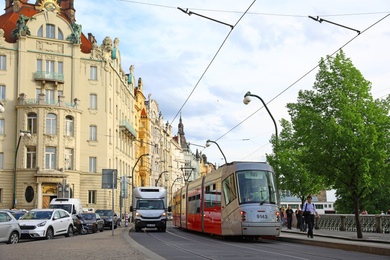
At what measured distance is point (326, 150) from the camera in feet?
91.2

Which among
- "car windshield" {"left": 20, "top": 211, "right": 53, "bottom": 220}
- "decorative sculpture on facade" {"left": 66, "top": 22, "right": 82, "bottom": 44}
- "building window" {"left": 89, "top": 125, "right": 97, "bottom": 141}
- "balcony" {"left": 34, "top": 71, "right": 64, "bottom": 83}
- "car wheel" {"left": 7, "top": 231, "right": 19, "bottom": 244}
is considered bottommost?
"car wheel" {"left": 7, "top": 231, "right": 19, "bottom": 244}

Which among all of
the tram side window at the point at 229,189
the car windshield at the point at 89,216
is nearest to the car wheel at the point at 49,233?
the tram side window at the point at 229,189

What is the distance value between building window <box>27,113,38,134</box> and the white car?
103 feet

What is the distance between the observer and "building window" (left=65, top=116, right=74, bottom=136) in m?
63.4

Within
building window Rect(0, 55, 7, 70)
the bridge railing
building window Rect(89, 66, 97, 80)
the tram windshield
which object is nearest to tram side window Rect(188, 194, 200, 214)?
the tram windshield

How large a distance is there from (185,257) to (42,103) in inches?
1918

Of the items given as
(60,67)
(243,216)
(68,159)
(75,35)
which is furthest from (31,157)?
(243,216)

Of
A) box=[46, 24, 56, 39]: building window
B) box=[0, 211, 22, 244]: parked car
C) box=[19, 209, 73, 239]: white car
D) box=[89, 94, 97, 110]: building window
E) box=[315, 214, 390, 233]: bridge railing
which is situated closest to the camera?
box=[0, 211, 22, 244]: parked car

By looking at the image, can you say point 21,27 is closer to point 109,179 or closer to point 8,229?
point 109,179

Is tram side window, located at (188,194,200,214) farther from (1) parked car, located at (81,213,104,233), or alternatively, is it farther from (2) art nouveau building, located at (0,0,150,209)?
(2) art nouveau building, located at (0,0,150,209)

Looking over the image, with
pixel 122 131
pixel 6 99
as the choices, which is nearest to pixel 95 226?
pixel 6 99

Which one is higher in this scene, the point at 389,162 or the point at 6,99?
the point at 6,99

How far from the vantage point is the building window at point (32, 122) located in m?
61.3

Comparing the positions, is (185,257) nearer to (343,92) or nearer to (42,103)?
(343,92)
